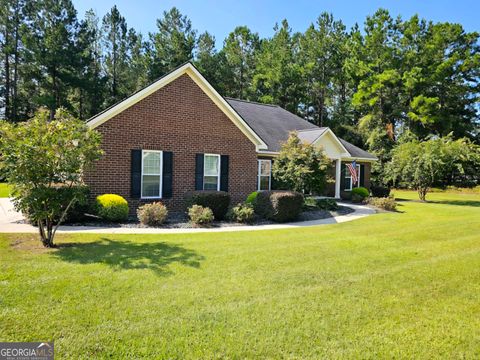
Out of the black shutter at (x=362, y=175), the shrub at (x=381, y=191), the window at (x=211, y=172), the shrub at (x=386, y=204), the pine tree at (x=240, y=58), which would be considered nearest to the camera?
the window at (x=211, y=172)

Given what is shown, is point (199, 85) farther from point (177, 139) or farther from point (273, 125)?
point (273, 125)

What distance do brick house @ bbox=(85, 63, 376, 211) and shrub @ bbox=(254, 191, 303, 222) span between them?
7.77 feet

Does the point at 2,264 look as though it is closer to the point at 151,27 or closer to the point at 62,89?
the point at 62,89

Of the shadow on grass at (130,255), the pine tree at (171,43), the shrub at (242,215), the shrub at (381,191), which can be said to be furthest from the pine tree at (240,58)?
the shadow on grass at (130,255)

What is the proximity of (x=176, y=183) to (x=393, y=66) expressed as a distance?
3739 centimetres

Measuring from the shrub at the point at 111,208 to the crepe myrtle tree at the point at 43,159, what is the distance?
10.0 feet

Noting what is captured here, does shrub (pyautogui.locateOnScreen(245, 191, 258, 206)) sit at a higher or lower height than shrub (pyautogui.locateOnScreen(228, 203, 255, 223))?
higher

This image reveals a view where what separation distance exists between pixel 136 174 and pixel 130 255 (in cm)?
601

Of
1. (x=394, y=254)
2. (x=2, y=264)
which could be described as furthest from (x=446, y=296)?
(x=2, y=264)

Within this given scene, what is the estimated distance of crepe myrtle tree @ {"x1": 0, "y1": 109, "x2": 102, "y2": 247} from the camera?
6950mm

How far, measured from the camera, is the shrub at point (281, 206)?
1235cm

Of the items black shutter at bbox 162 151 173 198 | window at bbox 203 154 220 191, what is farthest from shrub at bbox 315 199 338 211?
black shutter at bbox 162 151 173 198

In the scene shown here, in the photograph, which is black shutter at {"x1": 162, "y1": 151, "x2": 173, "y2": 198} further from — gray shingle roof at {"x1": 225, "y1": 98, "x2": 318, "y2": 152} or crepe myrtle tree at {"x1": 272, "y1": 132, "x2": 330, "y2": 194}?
gray shingle roof at {"x1": 225, "y1": 98, "x2": 318, "y2": 152}

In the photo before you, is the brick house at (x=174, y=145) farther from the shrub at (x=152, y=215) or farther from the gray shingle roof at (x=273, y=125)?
the gray shingle roof at (x=273, y=125)
